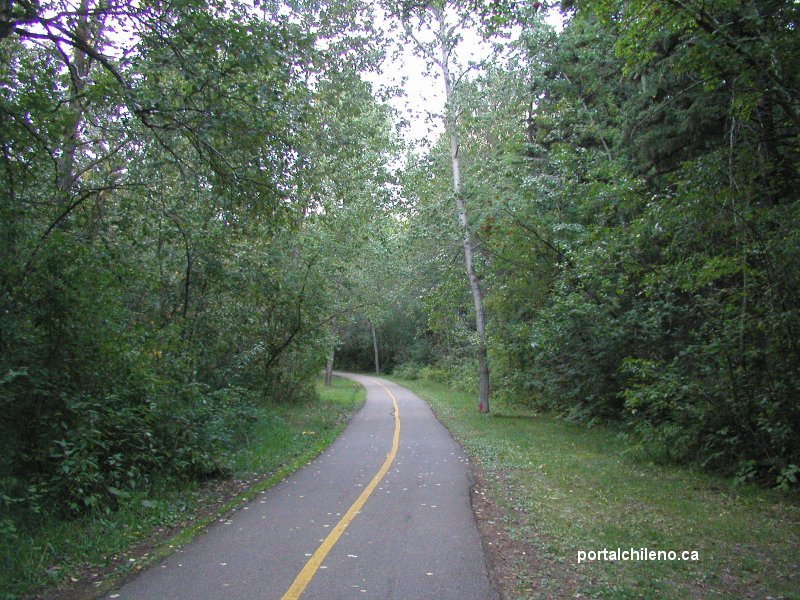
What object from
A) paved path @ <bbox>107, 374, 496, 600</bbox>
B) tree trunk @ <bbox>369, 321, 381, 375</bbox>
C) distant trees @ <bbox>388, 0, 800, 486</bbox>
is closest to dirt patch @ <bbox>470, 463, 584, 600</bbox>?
paved path @ <bbox>107, 374, 496, 600</bbox>

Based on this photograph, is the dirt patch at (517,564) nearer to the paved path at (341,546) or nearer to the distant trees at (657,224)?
the paved path at (341,546)

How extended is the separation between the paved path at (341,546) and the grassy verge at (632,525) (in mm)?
609

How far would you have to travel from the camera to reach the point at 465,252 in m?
21.8

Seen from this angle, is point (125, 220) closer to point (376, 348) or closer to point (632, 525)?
point (632, 525)

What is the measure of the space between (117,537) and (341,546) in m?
2.37

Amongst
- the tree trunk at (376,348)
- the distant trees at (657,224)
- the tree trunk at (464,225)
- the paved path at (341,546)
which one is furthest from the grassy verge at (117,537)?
the tree trunk at (376,348)

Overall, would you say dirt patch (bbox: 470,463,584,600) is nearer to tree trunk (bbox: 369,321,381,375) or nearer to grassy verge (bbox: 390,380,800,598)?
grassy verge (bbox: 390,380,800,598)

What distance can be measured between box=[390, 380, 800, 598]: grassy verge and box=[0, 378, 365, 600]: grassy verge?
3546mm

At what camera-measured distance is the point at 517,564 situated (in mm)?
5246

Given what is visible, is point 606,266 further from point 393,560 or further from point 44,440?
point 44,440

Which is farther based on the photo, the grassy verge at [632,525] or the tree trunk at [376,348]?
the tree trunk at [376,348]

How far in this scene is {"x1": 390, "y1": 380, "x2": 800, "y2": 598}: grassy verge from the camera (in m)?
4.79

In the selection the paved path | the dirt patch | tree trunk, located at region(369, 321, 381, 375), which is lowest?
the dirt patch

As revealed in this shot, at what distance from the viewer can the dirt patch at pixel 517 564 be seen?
462cm
